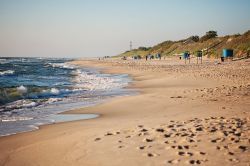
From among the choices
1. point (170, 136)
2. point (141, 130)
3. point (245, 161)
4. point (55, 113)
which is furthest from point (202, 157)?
point (55, 113)

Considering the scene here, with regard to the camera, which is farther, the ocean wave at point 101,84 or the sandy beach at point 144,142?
the ocean wave at point 101,84

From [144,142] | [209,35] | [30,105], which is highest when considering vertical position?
[209,35]

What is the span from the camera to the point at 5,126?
898 cm

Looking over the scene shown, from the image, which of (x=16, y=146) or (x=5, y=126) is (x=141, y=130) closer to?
(x=16, y=146)

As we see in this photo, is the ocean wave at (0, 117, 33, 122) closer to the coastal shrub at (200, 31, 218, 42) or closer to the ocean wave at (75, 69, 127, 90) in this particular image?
the ocean wave at (75, 69, 127, 90)

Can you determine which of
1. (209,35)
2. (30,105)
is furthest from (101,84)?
(209,35)

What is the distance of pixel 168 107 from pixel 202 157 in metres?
5.98

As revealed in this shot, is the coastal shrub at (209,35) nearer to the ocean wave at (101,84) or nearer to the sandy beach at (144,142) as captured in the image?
the ocean wave at (101,84)

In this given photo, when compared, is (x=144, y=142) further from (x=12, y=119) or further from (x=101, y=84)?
(x=101, y=84)

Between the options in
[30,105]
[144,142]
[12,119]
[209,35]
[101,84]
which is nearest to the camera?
[144,142]

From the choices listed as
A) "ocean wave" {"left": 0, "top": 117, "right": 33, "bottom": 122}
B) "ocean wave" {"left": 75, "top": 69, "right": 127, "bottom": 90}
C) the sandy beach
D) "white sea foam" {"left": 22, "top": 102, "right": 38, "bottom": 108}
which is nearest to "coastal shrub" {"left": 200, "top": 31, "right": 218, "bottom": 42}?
"ocean wave" {"left": 75, "top": 69, "right": 127, "bottom": 90}

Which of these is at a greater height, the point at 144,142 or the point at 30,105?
the point at 144,142

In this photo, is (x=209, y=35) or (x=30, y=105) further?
(x=209, y=35)

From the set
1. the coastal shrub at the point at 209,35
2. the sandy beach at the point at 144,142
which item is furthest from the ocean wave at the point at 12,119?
the coastal shrub at the point at 209,35
